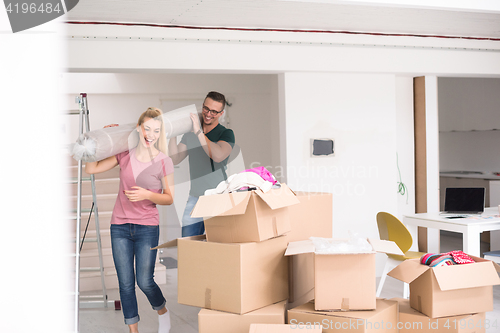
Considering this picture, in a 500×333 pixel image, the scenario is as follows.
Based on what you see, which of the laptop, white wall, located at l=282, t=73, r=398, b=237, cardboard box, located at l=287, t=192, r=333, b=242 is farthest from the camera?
white wall, located at l=282, t=73, r=398, b=237

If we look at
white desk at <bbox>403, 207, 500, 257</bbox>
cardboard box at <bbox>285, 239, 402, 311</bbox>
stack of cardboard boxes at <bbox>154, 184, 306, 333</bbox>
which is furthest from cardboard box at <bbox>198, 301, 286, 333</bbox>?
white desk at <bbox>403, 207, 500, 257</bbox>

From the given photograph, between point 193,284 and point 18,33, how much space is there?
4.87 ft

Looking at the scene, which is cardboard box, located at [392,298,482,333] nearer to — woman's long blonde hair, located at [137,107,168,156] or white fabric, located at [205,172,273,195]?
white fabric, located at [205,172,273,195]

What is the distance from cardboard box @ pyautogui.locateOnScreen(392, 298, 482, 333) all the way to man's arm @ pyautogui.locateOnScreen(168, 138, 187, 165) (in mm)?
1636

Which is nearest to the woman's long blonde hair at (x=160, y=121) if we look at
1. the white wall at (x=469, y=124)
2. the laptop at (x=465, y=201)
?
the laptop at (x=465, y=201)

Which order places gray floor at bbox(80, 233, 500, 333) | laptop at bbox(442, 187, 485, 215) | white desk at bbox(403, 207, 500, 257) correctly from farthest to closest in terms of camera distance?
laptop at bbox(442, 187, 485, 215)
white desk at bbox(403, 207, 500, 257)
gray floor at bbox(80, 233, 500, 333)

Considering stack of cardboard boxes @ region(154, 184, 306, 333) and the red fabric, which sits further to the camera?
the red fabric

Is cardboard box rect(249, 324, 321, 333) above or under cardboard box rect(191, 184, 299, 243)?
under

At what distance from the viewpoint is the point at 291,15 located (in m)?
3.68

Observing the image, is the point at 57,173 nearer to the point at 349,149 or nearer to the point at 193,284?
the point at 193,284

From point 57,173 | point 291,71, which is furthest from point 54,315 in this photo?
point 291,71

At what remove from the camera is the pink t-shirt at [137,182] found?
279 centimetres

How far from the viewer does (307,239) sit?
276 cm

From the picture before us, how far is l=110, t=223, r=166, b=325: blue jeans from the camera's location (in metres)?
2.80
